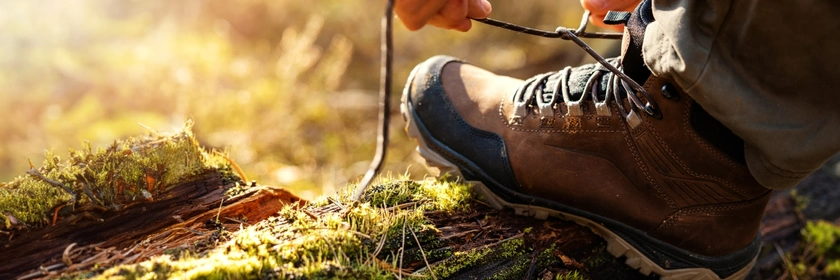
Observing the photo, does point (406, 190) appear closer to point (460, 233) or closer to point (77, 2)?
point (460, 233)

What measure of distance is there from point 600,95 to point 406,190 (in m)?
0.65

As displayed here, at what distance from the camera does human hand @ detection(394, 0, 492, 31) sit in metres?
1.62

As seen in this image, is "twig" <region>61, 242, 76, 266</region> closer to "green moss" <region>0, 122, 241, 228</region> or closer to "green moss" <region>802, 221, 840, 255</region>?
"green moss" <region>0, 122, 241, 228</region>

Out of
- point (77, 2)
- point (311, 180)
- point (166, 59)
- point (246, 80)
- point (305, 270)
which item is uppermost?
point (77, 2)

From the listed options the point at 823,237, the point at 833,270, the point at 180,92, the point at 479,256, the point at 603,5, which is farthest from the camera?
the point at 180,92

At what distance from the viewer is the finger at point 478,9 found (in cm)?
173

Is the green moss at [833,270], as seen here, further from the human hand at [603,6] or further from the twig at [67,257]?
the twig at [67,257]

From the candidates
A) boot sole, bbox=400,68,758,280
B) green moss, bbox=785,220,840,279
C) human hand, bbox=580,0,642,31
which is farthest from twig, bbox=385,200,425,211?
green moss, bbox=785,220,840,279

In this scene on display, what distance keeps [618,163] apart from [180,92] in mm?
2994

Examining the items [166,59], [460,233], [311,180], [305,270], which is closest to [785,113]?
[460,233]

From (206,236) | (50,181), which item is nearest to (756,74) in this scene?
(206,236)

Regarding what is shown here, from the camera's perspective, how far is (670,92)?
146 centimetres

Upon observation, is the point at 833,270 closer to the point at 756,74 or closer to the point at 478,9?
the point at 756,74

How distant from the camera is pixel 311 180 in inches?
146
